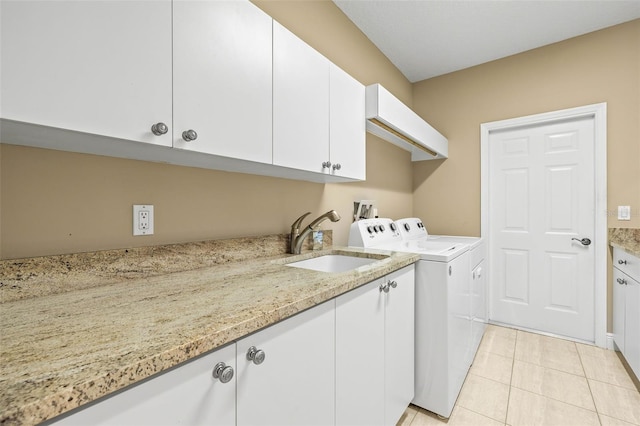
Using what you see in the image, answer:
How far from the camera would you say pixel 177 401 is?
0.57 meters

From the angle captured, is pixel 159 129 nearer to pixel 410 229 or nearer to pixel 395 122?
pixel 395 122

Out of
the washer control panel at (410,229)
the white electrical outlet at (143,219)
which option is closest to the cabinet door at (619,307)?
the washer control panel at (410,229)

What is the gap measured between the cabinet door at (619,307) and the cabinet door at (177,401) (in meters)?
2.71

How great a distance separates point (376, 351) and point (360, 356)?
0.46ft

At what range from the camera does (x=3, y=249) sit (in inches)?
32.6

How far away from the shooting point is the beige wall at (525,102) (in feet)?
7.57

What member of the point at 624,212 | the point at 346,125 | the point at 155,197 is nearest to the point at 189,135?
the point at 155,197

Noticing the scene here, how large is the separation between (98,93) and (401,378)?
5.55ft

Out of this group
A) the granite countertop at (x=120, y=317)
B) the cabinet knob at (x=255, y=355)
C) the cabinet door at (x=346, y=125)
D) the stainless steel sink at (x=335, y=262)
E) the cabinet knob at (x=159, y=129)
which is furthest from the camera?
the stainless steel sink at (x=335, y=262)

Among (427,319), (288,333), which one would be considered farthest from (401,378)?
(288,333)

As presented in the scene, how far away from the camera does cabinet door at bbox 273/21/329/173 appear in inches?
47.7

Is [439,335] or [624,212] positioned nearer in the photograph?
[439,335]

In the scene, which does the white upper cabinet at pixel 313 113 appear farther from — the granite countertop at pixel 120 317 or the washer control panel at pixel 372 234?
the granite countertop at pixel 120 317

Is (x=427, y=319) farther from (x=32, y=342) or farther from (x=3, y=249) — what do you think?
(x=3, y=249)
